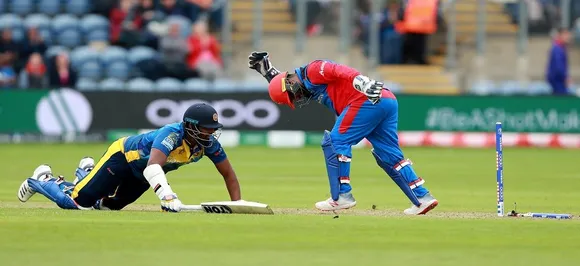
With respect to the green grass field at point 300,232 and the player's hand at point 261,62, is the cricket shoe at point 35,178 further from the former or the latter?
the player's hand at point 261,62

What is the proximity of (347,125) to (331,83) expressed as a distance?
44 centimetres

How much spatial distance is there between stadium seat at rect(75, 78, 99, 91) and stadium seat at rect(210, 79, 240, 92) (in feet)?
8.01

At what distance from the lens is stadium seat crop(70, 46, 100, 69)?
1089 inches

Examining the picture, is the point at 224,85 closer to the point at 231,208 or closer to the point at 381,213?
the point at 381,213

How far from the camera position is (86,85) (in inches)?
1075

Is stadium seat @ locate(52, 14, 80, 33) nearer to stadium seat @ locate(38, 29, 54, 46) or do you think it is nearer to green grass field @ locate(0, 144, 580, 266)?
stadium seat @ locate(38, 29, 54, 46)

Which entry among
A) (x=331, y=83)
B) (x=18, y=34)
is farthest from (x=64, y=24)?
(x=331, y=83)

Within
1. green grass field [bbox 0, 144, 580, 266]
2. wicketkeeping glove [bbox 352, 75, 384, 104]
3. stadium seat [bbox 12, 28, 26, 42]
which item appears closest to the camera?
green grass field [bbox 0, 144, 580, 266]

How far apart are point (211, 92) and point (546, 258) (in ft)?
58.4

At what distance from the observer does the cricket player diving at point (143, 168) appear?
11680mm

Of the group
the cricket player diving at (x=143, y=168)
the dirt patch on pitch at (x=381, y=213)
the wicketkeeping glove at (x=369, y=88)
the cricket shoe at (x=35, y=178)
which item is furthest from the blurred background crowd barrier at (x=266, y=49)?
the wicketkeeping glove at (x=369, y=88)

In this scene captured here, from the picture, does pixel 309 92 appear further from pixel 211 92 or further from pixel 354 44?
pixel 354 44

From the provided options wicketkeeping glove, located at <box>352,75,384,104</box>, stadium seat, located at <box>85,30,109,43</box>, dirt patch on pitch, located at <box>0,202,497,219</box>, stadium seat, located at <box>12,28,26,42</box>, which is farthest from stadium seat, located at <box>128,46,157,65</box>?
wicketkeeping glove, located at <box>352,75,384,104</box>

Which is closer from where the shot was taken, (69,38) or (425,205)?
(425,205)
